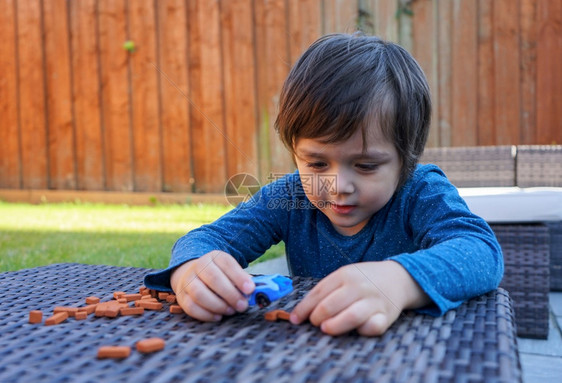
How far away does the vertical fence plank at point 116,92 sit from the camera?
5.86m

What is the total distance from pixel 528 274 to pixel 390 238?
3.81ft

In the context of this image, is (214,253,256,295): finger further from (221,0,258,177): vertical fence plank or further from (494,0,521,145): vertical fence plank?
(221,0,258,177): vertical fence plank

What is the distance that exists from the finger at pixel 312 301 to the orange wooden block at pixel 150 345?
23 cm

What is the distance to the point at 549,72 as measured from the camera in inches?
170

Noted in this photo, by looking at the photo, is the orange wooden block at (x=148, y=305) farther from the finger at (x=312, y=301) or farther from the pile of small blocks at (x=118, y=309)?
the finger at (x=312, y=301)

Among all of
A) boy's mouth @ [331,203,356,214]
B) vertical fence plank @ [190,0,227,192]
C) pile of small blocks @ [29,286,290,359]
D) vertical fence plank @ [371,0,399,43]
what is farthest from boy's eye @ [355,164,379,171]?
vertical fence plank @ [190,0,227,192]

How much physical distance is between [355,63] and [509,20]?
135 inches

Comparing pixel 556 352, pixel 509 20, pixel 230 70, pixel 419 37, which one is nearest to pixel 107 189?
pixel 230 70

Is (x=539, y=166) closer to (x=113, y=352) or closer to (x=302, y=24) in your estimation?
(x=302, y=24)

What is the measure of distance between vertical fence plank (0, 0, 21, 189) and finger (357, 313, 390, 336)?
6218 mm

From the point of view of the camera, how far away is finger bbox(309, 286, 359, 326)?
35.9 inches

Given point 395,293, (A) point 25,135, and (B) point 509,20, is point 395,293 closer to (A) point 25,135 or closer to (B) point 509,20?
(B) point 509,20

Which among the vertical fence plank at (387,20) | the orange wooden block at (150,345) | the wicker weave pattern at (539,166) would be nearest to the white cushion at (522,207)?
the wicker weave pattern at (539,166)

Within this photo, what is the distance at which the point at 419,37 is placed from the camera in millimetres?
4703
